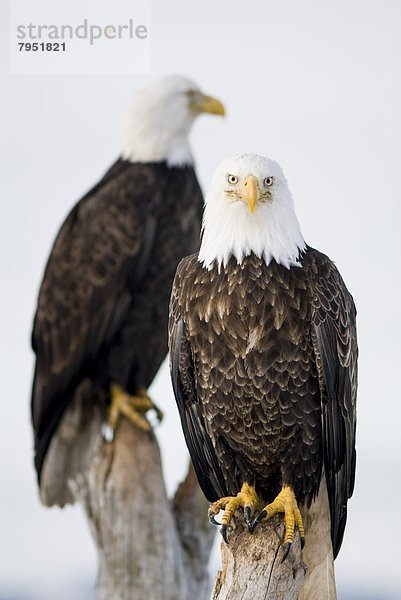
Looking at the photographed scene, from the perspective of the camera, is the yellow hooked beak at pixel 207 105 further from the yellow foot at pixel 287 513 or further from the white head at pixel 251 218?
the yellow foot at pixel 287 513

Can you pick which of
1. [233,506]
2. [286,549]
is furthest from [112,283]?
[286,549]

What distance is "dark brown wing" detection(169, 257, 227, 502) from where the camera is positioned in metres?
2.88

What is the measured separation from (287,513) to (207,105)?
8.11 feet

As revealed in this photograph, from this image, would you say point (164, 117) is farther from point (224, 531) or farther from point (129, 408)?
point (224, 531)

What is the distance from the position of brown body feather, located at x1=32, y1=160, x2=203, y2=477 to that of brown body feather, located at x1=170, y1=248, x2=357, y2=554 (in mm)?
1700

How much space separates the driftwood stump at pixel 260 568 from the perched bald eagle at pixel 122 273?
73.9 inches

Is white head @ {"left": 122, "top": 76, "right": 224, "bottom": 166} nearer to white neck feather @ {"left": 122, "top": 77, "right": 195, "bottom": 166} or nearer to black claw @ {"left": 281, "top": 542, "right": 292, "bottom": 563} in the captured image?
white neck feather @ {"left": 122, "top": 77, "right": 195, "bottom": 166}

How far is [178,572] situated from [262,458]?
191 cm

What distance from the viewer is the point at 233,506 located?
9.48 ft

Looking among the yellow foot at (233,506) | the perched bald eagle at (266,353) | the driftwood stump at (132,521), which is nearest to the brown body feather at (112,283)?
the driftwood stump at (132,521)

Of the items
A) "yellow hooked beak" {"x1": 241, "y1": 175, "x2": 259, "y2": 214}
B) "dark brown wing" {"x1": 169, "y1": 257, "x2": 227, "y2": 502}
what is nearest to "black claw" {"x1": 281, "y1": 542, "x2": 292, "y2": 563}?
"dark brown wing" {"x1": 169, "y1": 257, "x2": 227, "y2": 502}

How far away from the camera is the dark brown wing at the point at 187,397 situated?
113 inches

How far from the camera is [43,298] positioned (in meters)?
4.84

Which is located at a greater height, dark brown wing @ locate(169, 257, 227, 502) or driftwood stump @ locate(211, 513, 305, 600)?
dark brown wing @ locate(169, 257, 227, 502)
